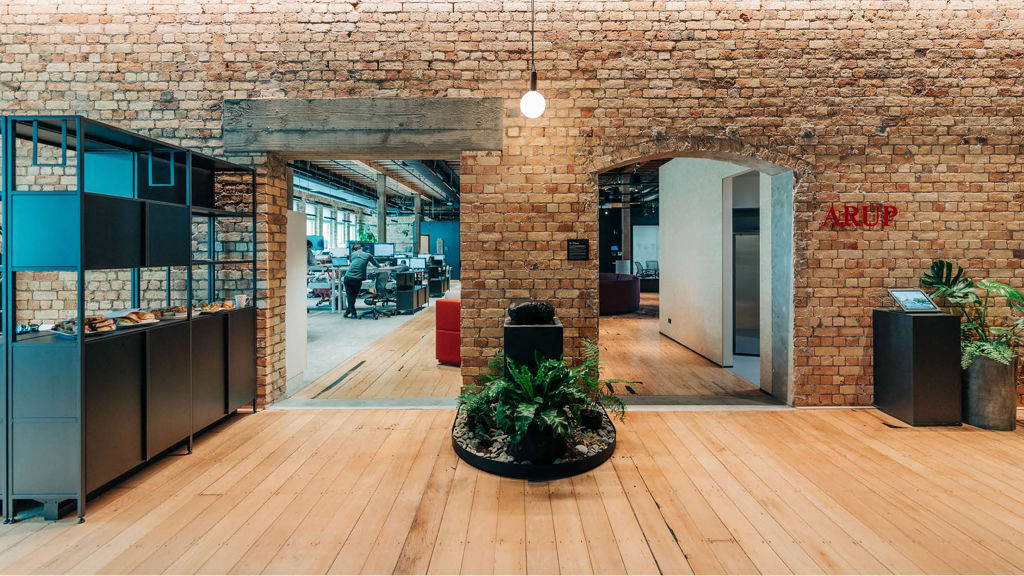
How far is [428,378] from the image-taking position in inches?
220

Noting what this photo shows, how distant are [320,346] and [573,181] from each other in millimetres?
5077

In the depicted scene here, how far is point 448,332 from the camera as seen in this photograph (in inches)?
246

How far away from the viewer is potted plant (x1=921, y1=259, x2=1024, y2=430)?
149 inches

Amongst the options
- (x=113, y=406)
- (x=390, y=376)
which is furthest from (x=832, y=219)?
(x=113, y=406)

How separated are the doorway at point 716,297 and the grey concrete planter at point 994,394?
4.34 ft

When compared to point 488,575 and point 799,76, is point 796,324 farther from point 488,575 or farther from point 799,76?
point 488,575

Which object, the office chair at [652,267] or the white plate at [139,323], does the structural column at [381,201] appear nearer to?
the office chair at [652,267]

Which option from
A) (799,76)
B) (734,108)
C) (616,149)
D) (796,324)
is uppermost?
(799,76)

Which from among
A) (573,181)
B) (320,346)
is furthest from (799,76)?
(320,346)

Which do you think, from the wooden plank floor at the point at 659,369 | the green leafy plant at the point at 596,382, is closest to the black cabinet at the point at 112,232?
the green leafy plant at the point at 596,382

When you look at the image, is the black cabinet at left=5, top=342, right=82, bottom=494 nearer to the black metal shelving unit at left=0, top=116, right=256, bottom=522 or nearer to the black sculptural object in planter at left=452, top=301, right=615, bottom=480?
the black metal shelving unit at left=0, top=116, right=256, bottom=522

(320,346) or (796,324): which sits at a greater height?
(796,324)

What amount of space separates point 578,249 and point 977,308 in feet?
11.4

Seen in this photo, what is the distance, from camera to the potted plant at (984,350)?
12.4 ft
